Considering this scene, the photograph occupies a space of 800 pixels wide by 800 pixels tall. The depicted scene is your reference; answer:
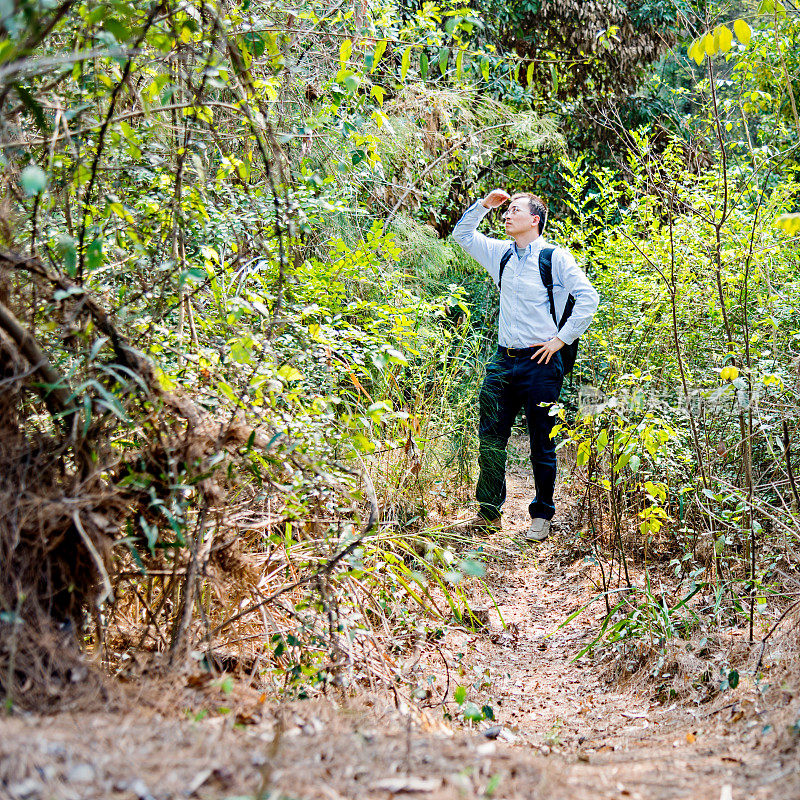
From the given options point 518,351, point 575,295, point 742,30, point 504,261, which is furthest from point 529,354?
point 742,30

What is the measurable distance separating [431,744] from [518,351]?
3.26 meters

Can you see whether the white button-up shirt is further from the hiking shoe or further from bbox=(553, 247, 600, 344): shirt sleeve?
the hiking shoe

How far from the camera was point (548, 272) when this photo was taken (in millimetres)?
5027

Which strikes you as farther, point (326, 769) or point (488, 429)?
point (488, 429)

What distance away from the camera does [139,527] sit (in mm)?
2578

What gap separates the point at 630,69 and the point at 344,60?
778 centimetres

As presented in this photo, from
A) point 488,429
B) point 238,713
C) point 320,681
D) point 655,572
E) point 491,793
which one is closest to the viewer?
point 491,793

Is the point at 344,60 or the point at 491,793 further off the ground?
the point at 344,60

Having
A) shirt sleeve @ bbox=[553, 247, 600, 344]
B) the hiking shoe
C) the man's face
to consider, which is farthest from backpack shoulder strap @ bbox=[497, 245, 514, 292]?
the hiking shoe

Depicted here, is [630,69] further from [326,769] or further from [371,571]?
[326,769]

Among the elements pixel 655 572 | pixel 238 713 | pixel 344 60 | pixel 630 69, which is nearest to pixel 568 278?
pixel 655 572

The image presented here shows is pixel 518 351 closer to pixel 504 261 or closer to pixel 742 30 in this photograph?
pixel 504 261

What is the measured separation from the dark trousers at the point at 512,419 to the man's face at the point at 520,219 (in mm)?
805

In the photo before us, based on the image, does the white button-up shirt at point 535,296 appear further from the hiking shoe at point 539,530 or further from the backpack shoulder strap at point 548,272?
the hiking shoe at point 539,530
